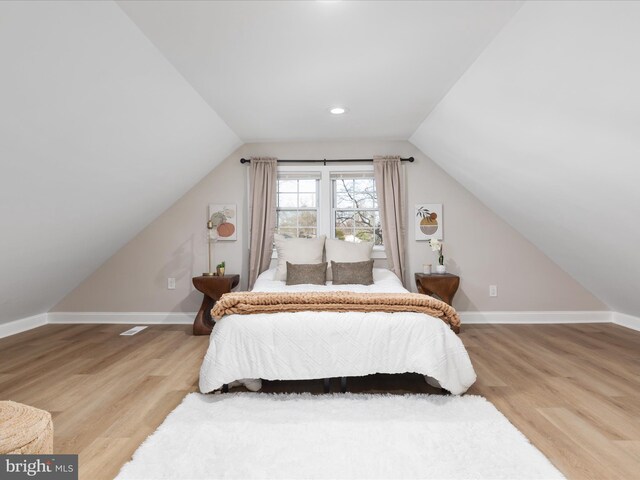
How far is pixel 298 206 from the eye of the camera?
5.05 metres

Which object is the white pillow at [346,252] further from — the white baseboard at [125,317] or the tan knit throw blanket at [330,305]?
the white baseboard at [125,317]

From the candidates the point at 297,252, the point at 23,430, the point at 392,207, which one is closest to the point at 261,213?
the point at 297,252

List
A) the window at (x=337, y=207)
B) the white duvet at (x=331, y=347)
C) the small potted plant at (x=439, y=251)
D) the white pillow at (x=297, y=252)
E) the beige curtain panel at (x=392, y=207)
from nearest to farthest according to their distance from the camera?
the white duvet at (x=331, y=347) < the white pillow at (x=297, y=252) < the small potted plant at (x=439, y=251) < the beige curtain panel at (x=392, y=207) < the window at (x=337, y=207)

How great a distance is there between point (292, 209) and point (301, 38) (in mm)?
2694

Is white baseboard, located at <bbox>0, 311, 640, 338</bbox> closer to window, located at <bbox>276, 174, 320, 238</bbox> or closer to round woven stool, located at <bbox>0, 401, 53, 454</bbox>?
window, located at <bbox>276, 174, 320, 238</bbox>

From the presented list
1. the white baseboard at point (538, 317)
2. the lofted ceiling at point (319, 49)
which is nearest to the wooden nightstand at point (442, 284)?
the white baseboard at point (538, 317)

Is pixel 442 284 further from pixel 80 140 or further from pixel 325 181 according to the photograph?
pixel 80 140

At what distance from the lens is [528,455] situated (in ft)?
6.10

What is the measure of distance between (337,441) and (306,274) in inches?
84.4

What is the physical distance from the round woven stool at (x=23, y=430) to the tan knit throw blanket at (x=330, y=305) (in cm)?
143

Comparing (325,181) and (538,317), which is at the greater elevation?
(325,181)

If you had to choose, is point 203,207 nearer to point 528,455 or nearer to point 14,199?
point 14,199

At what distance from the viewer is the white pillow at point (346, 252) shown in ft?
14.1

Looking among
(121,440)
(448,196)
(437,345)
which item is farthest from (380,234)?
(121,440)
